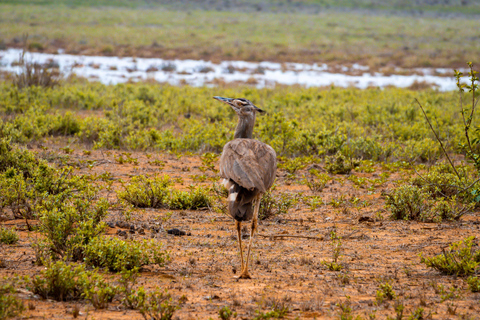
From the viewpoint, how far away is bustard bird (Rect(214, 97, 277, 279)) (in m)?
4.69

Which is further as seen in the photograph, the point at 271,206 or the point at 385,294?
the point at 271,206

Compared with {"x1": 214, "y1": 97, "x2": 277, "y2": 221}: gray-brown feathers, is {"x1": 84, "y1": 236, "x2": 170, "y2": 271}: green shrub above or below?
below

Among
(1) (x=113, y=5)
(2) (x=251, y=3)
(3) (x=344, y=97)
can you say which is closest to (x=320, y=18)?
(2) (x=251, y=3)

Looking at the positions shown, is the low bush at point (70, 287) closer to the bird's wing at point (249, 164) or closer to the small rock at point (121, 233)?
the bird's wing at point (249, 164)

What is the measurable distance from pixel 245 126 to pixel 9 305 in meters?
3.31

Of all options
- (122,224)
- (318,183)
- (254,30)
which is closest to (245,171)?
(122,224)

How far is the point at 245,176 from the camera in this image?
4.82 metres

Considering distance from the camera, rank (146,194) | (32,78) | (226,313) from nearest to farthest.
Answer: (226,313) → (146,194) → (32,78)

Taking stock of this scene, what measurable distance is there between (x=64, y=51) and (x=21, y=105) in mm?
27114

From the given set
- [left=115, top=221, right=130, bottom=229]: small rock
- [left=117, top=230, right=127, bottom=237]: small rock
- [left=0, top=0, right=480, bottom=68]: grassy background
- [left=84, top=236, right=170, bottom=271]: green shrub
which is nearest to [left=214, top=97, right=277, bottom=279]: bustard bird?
[left=84, top=236, right=170, bottom=271]: green shrub

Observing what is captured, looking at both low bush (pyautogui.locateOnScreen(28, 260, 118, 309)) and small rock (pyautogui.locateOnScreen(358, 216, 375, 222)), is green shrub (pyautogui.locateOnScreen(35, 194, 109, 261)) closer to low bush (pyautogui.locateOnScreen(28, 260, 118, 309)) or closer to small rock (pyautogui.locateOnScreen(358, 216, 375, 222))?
low bush (pyautogui.locateOnScreen(28, 260, 118, 309))

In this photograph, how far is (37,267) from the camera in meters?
4.77

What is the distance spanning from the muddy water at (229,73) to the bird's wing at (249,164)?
20.0 meters

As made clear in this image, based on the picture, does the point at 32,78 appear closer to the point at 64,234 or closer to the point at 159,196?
the point at 159,196
